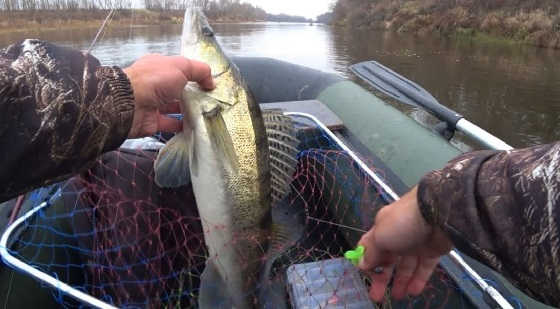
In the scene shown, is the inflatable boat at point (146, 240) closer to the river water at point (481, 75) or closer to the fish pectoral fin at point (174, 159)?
the fish pectoral fin at point (174, 159)

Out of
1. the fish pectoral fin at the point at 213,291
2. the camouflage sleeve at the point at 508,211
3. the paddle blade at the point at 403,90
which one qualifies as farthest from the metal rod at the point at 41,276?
the paddle blade at the point at 403,90

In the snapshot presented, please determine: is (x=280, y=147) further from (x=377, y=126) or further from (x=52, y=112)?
(x=377, y=126)

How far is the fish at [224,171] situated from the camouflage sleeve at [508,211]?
3.11 feet

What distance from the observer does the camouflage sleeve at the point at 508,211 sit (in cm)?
73

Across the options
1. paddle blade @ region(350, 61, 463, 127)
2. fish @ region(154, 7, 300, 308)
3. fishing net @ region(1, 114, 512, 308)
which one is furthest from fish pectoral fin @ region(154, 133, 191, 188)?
paddle blade @ region(350, 61, 463, 127)

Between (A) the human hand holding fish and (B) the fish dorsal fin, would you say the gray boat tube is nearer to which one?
(B) the fish dorsal fin

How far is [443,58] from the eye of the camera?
16.5 m

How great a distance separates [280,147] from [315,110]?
1.31 metres

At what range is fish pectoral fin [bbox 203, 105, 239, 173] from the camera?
1697mm

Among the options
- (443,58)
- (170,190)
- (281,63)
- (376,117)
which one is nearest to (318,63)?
(443,58)

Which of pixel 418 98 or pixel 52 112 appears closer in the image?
pixel 52 112

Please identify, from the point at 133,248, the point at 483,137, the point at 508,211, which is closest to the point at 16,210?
the point at 133,248

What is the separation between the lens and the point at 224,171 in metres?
1.73

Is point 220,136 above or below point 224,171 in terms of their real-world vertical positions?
above
